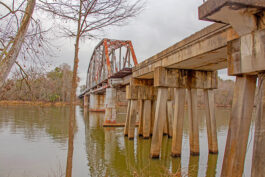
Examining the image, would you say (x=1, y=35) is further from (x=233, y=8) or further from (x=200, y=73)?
(x=200, y=73)

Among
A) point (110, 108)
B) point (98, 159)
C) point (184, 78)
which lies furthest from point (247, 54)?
point (110, 108)

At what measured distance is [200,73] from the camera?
10648 millimetres

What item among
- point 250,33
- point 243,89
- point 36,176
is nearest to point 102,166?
point 36,176

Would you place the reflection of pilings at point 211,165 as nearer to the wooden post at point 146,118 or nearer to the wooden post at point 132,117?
the wooden post at point 146,118

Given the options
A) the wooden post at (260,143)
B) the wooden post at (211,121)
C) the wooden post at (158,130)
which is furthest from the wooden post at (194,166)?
the wooden post at (260,143)

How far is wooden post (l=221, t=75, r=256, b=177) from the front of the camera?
15.3 ft

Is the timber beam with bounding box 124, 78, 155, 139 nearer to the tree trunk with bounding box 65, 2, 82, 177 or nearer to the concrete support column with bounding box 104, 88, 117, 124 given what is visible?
the concrete support column with bounding box 104, 88, 117, 124

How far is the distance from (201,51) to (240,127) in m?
3.40

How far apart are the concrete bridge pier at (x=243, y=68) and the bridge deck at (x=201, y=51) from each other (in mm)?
924

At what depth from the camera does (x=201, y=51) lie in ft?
24.3

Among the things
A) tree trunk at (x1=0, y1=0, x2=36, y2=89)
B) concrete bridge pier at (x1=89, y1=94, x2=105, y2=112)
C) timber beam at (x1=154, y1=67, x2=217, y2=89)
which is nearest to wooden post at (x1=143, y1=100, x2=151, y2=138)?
timber beam at (x1=154, y1=67, x2=217, y2=89)

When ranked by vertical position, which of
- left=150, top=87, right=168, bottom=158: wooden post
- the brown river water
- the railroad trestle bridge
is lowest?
the brown river water

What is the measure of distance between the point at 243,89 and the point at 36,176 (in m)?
7.25

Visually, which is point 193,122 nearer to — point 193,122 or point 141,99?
point 193,122
